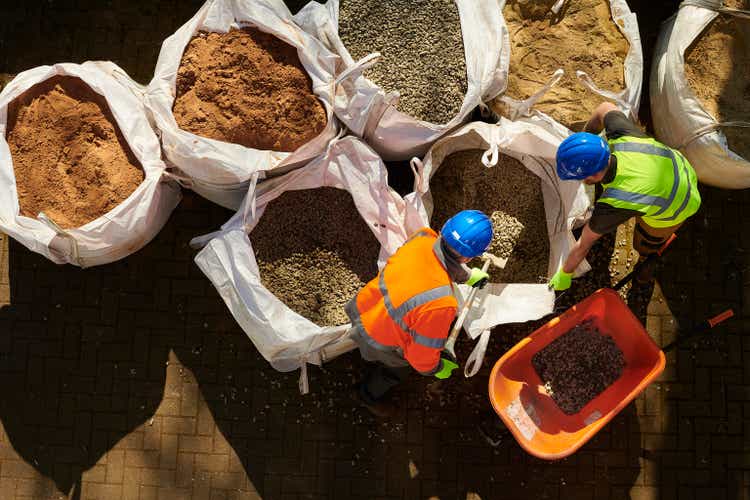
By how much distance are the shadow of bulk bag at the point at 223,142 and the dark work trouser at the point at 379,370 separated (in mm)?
975

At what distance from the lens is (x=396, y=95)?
10.7ft

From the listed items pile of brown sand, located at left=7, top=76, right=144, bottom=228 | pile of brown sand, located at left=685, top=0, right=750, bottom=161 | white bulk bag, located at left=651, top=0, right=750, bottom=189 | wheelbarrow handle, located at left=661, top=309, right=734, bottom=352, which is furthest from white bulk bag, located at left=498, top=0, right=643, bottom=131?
pile of brown sand, located at left=7, top=76, right=144, bottom=228

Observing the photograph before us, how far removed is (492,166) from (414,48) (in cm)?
77

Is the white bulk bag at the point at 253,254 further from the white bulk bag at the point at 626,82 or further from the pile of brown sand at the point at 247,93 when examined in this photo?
the white bulk bag at the point at 626,82

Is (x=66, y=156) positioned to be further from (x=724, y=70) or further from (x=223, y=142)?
(x=724, y=70)

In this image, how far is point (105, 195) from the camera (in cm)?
333

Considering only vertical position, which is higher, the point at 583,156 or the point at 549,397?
the point at 583,156

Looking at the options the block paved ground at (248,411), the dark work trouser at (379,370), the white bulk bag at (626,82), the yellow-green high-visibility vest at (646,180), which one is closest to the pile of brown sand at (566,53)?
the white bulk bag at (626,82)

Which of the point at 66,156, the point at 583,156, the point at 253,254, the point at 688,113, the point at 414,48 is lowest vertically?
the point at 253,254

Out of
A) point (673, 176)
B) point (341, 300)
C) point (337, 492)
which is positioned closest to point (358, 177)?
point (341, 300)

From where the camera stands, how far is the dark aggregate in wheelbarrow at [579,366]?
3680 mm

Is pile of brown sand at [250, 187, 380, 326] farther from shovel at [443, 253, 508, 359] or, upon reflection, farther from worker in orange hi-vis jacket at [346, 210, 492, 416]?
shovel at [443, 253, 508, 359]

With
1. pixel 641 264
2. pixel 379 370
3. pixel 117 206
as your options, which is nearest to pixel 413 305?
pixel 379 370

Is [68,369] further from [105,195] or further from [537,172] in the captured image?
[537,172]
